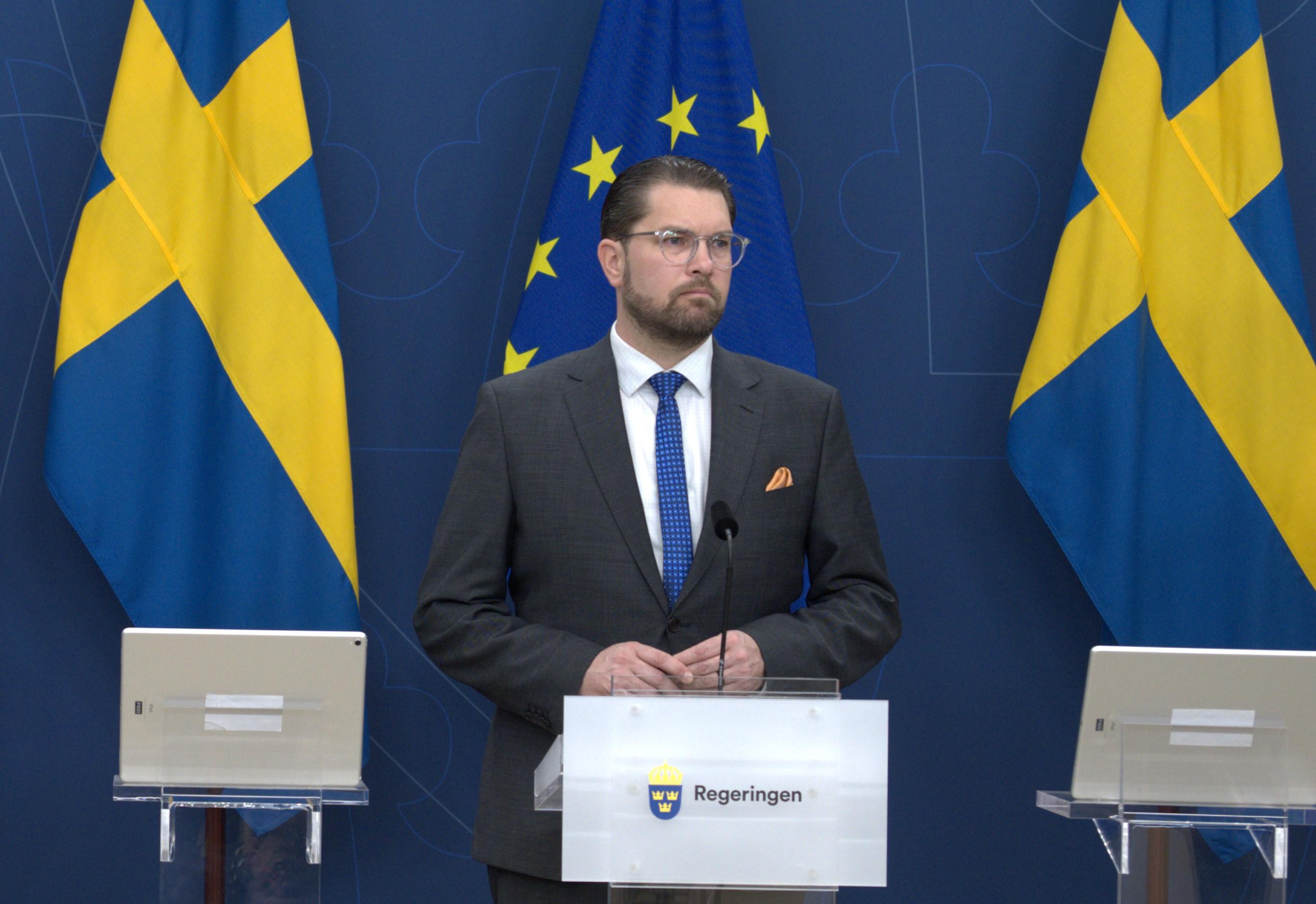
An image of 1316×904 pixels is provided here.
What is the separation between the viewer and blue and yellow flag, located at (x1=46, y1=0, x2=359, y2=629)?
307 cm

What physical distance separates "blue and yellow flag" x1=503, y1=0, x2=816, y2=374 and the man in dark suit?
78 cm

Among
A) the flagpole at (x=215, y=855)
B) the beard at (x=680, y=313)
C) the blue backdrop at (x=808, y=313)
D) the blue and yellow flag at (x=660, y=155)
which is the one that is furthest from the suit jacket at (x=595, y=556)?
the blue backdrop at (x=808, y=313)

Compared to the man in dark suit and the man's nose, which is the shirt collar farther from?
the man's nose

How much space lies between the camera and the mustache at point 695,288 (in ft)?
7.31

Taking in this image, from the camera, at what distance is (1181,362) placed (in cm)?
317

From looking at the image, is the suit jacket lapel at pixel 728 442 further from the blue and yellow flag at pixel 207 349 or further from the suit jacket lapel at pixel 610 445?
the blue and yellow flag at pixel 207 349

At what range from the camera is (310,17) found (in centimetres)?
341

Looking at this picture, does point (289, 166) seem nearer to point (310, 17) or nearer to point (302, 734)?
point (310, 17)

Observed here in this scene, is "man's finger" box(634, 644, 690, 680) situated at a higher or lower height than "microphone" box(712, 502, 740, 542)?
lower

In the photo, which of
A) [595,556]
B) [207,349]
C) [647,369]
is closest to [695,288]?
[647,369]

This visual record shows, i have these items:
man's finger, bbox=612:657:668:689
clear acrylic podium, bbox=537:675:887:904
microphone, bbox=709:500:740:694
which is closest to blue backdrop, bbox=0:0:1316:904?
man's finger, bbox=612:657:668:689

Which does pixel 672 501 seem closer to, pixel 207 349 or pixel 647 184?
pixel 647 184

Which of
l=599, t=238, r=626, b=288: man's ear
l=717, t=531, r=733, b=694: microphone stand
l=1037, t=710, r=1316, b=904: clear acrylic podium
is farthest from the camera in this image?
l=599, t=238, r=626, b=288: man's ear

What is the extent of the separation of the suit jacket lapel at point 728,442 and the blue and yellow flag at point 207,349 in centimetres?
118
